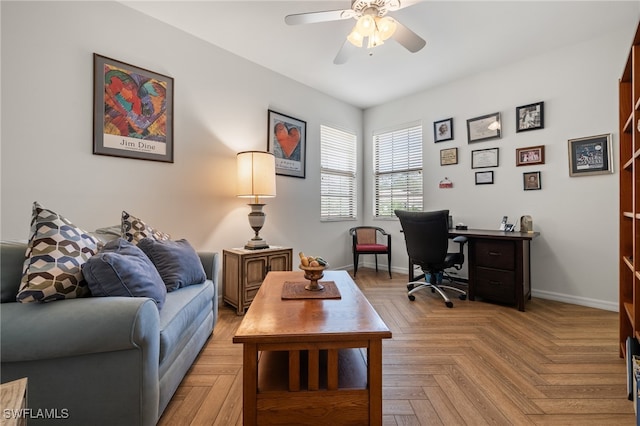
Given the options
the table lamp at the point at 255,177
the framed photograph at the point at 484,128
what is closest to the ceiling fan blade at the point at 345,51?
the table lamp at the point at 255,177

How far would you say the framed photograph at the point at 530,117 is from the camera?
9.46 feet

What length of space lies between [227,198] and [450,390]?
8.14ft

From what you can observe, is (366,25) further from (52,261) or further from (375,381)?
(52,261)

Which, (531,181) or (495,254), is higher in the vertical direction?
(531,181)

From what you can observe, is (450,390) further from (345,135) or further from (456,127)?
(345,135)

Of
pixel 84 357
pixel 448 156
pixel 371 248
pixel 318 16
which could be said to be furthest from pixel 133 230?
pixel 448 156

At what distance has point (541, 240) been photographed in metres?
2.92

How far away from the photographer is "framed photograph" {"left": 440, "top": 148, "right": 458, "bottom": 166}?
11.6ft

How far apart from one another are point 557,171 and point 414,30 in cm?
207

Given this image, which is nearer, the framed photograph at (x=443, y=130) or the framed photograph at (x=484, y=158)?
the framed photograph at (x=484, y=158)

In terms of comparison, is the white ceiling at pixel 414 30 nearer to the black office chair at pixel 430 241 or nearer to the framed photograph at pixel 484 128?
the framed photograph at pixel 484 128

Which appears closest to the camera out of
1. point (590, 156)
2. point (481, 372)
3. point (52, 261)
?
point (52, 261)

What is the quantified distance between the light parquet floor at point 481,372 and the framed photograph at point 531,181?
128 cm

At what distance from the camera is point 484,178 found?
3.29 meters
